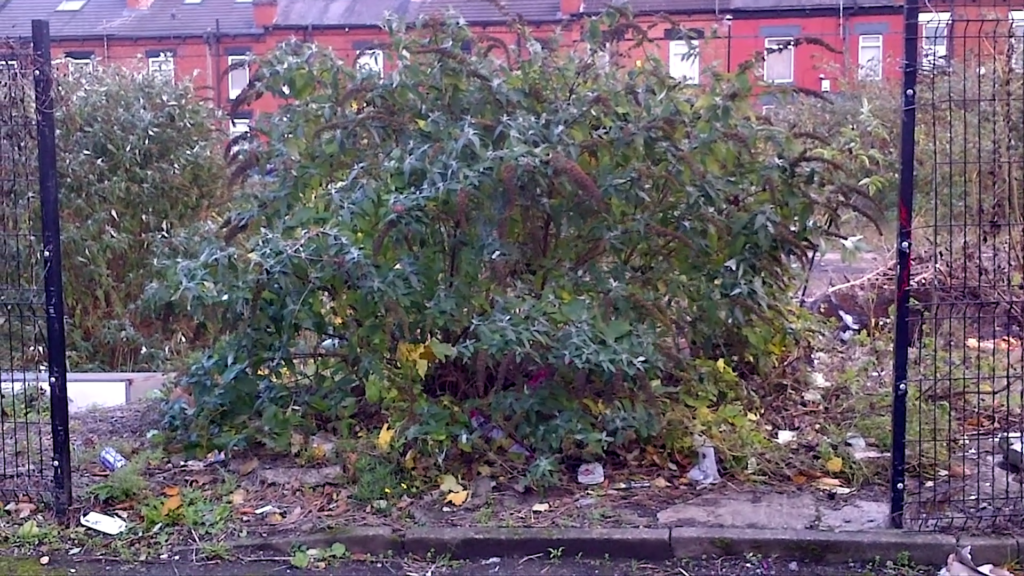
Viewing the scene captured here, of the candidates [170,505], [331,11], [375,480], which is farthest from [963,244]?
[331,11]

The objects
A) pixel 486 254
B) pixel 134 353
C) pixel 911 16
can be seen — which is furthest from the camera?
pixel 134 353

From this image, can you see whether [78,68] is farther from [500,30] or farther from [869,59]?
[869,59]

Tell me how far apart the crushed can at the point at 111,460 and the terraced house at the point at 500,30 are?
2.14m

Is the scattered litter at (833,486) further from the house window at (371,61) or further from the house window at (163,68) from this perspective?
the house window at (163,68)

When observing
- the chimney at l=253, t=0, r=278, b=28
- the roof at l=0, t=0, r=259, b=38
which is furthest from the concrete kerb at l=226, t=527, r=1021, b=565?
the chimney at l=253, t=0, r=278, b=28

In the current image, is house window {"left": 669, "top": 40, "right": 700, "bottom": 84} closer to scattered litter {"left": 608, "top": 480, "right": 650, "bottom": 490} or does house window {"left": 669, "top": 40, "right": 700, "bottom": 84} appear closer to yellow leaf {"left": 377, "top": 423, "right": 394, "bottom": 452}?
scattered litter {"left": 608, "top": 480, "right": 650, "bottom": 490}

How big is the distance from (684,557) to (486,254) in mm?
1685

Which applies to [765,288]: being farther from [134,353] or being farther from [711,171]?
[134,353]

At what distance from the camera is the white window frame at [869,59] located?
1514cm

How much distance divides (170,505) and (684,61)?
139 inches

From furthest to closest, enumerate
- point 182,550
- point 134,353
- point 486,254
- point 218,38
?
point 218,38 < point 134,353 < point 486,254 < point 182,550

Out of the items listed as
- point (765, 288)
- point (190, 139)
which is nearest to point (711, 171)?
point (765, 288)

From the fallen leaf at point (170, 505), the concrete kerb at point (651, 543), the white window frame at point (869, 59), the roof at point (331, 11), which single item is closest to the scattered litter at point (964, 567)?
the concrete kerb at point (651, 543)

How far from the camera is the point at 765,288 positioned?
582 centimetres
